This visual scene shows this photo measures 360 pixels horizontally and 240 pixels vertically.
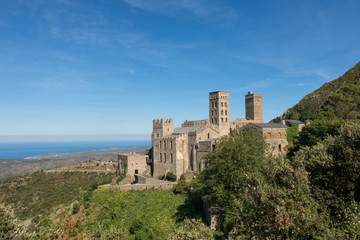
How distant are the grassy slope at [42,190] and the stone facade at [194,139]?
64.6ft

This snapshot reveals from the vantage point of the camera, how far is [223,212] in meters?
30.4

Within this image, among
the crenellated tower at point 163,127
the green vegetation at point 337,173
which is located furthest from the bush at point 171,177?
the green vegetation at point 337,173

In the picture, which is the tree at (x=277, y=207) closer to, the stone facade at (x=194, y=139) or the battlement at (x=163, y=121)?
the stone facade at (x=194, y=139)

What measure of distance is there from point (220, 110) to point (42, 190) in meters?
47.0

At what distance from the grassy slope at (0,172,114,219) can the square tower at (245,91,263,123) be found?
43005mm

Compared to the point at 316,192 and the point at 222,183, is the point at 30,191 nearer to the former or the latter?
the point at 222,183

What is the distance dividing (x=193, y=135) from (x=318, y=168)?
31720mm

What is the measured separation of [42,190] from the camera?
63938 mm

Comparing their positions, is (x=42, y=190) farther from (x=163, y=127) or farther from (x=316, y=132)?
(x=316, y=132)

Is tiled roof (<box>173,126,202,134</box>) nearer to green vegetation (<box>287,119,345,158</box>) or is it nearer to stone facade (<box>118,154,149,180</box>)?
stone facade (<box>118,154,149,180</box>)

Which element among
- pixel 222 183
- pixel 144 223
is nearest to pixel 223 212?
pixel 222 183

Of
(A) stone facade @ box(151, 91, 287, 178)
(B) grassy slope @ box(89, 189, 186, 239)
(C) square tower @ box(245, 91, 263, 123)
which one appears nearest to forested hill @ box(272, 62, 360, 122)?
(C) square tower @ box(245, 91, 263, 123)

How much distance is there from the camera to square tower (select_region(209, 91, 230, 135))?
58472 millimetres

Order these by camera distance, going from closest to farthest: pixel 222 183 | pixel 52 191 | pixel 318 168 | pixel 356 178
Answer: pixel 356 178 < pixel 318 168 < pixel 222 183 < pixel 52 191
